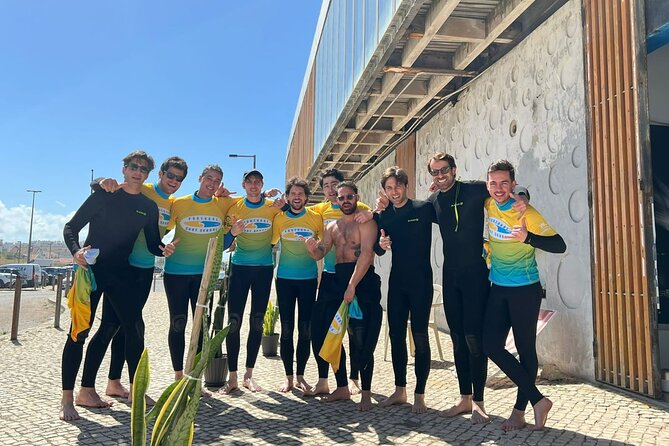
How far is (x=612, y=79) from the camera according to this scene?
180 inches

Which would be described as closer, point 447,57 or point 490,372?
point 490,372

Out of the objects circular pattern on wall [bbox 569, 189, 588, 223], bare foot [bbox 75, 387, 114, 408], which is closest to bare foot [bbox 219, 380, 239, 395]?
bare foot [bbox 75, 387, 114, 408]

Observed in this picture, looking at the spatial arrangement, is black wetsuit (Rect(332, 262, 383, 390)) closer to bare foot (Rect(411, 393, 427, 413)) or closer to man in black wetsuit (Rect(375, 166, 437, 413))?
man in black wetsuit (Rect(375, 166, 437, 413))

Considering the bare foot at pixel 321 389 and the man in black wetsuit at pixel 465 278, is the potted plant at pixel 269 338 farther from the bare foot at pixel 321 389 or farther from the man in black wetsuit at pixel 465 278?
the man in black wetsuit at pixel 465 278

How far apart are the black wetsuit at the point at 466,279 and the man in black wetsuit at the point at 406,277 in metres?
0.20

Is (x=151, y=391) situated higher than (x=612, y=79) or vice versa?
(x=612, y=79)

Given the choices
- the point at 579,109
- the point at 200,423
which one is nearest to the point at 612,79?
the point at 579,109

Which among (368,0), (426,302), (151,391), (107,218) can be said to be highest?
(368,0)

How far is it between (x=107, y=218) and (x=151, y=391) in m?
1.73

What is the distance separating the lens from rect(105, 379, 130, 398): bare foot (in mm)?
4316

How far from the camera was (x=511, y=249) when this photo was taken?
3.48m

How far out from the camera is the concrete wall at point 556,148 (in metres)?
5.00

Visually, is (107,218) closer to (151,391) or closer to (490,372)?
(151,391)

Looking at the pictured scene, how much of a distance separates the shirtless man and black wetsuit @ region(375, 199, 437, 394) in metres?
0.19
